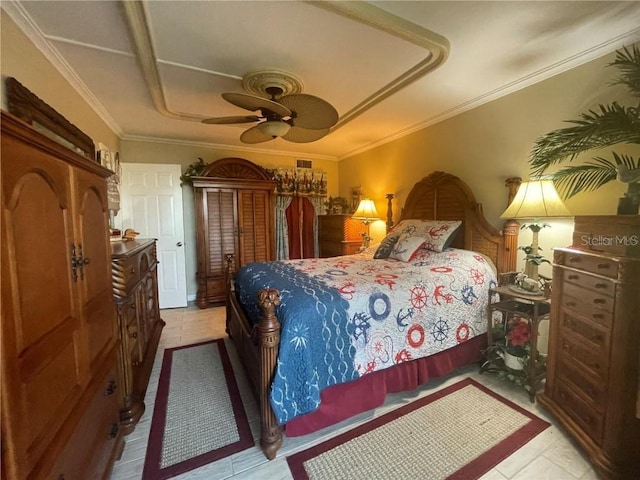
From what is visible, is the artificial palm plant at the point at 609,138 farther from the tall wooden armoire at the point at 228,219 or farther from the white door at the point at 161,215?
the white door at the point at 161,215

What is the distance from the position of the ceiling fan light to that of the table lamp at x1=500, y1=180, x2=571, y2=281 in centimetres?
191

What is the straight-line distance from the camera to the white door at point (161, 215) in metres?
3.80

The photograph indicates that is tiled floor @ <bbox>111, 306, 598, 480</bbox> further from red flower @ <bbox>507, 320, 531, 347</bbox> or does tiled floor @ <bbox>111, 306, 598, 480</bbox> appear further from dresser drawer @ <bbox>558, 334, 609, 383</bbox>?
dresser drawer @ <bbox>558, 334, 609, 383</bbox>

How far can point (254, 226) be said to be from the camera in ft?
14.2

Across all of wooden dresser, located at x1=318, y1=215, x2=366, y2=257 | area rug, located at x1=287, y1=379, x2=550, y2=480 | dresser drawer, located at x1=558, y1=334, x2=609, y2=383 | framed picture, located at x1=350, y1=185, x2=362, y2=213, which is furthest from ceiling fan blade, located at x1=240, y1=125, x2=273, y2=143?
dresser drawer, located at x1=558, y1=334, x2=609, y2=383

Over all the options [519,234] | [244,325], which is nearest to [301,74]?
[244,325]

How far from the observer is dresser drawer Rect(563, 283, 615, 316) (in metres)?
1.42

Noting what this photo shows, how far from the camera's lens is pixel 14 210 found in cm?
72

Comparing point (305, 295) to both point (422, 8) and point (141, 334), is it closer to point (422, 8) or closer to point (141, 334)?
point (141, 334)

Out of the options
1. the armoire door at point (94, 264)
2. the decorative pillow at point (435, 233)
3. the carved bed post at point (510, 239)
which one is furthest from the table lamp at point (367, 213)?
the armoire door at point (94, 264)

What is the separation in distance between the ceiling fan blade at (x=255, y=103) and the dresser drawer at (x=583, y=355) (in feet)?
7.92

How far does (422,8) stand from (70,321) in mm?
2281

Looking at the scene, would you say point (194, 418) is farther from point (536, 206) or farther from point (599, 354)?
point (536, 206)

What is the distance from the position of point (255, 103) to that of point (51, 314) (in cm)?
167
